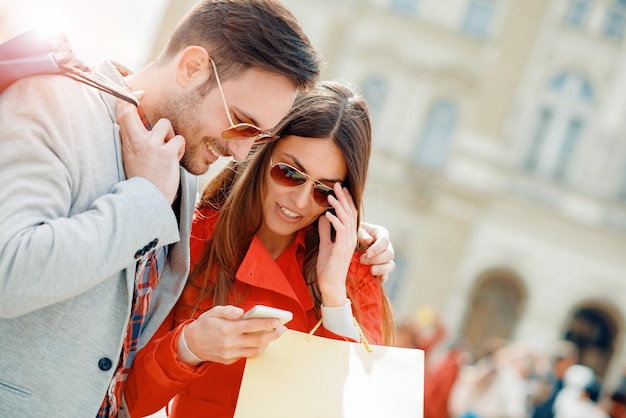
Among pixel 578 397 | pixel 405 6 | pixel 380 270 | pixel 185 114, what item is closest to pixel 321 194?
pixel 380 270

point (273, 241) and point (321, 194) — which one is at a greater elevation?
point (321, 194)

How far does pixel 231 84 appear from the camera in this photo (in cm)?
214

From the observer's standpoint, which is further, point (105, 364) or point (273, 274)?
point (273, 274)

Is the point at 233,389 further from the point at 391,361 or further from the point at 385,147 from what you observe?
the point at 385,147

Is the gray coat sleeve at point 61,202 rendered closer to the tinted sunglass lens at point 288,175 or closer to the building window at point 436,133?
the tinted sunglass lens at point 288,175

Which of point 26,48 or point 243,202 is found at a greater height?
point 26,48

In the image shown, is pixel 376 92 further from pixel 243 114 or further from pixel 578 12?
pixel 243 114

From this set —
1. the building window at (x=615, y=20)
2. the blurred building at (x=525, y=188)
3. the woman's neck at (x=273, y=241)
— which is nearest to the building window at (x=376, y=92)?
the blurred building at (x=525, y=188)

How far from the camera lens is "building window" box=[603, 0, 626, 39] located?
17531 mm

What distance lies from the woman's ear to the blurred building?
15127 millimetres

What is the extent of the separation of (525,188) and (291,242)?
15322mm

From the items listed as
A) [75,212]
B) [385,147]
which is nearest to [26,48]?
[75,212]

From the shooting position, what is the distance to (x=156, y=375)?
217cm

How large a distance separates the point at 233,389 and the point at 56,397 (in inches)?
30.9
